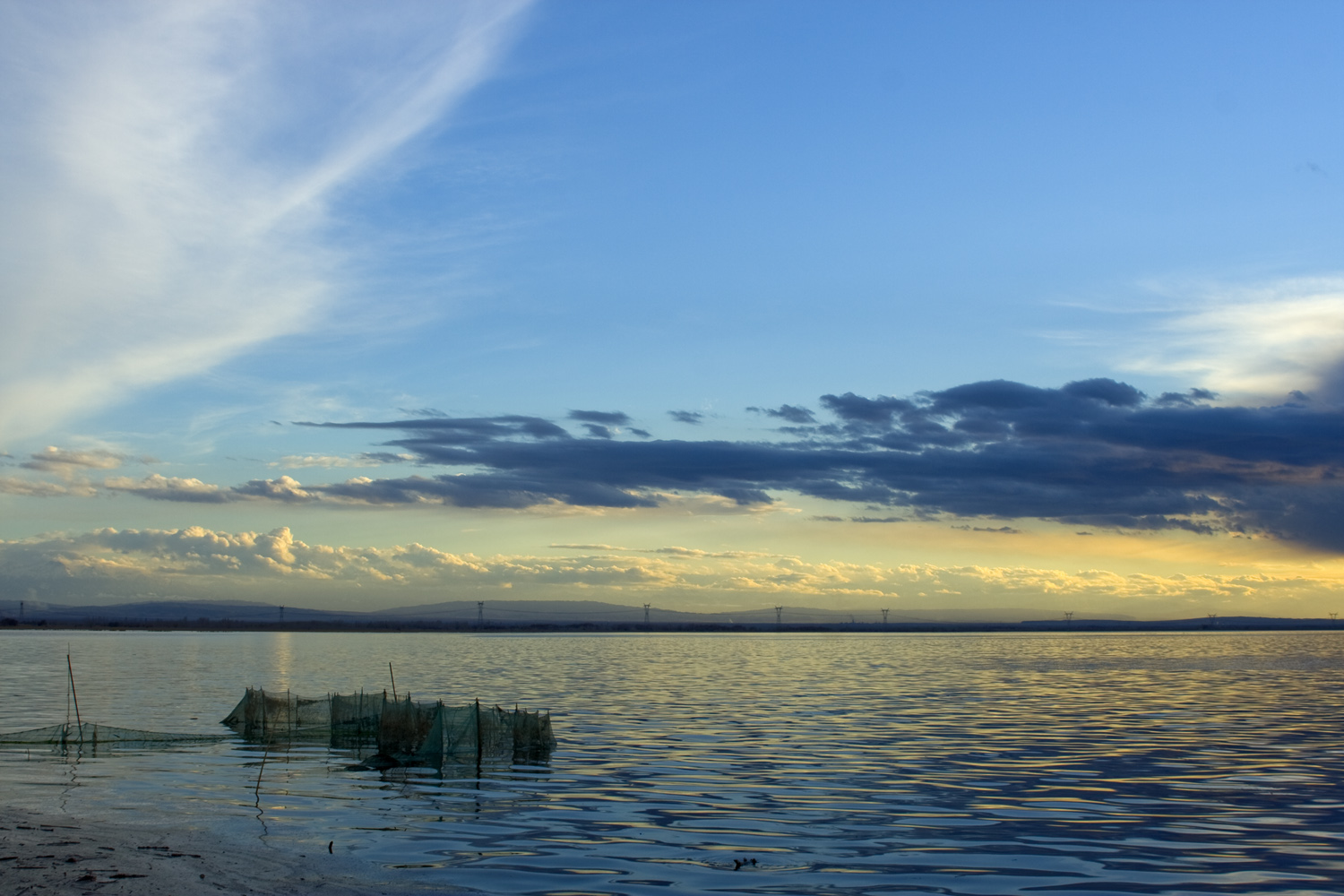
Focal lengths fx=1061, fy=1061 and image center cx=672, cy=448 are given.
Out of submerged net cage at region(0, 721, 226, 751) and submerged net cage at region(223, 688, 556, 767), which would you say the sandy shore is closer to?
submerged net cage at region(223, 688, 556, 767)

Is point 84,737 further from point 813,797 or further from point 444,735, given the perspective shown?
point 813,797

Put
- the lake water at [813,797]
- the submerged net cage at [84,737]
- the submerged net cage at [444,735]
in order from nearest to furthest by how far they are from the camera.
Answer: the lake water at [813,797] < the submerged net cage at [444,735] < the submerged net cage at [84,737]

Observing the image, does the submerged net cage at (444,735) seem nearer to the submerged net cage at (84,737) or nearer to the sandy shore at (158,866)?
the submerged net cage at (84,737)

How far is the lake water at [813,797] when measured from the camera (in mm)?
20391

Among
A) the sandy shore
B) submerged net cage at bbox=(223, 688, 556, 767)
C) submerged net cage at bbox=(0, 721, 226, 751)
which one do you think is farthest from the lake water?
submerged net cage at bbox=(223, 688, 556, 767)

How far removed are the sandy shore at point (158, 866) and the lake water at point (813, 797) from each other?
3.19ft

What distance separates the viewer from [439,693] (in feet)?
220

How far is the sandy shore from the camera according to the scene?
59.5ft

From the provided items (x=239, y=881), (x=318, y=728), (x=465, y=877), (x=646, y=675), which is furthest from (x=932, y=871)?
(x=646, y=675)

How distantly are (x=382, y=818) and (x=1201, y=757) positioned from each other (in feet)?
88.5

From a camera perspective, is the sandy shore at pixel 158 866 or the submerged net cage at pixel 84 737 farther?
the submerged net cage at pixel 84 737

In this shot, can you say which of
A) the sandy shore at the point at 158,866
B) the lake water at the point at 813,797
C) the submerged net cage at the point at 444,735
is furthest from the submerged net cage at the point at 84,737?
the sandy shore at the point at 158,866

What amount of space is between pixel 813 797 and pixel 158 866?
630 inches

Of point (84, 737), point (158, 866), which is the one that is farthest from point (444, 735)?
point (158, 866)
